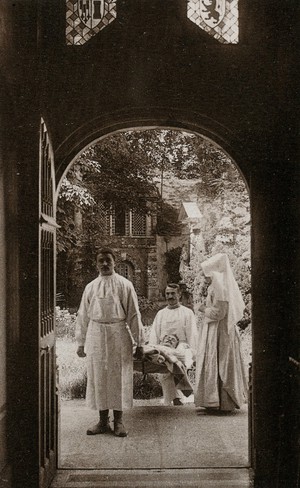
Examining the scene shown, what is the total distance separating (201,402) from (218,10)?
4.19 meters

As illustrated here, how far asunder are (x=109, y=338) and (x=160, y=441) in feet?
3.66

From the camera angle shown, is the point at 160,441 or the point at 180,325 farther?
the point at 180,325

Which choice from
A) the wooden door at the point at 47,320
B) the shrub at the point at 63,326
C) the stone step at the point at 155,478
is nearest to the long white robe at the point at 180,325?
the stone step at the point at 155,478

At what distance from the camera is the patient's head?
7719 millimetres

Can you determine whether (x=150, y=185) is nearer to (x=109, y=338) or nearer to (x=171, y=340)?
(x=171, y=340)

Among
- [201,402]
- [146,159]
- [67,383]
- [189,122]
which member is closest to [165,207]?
[146,159]

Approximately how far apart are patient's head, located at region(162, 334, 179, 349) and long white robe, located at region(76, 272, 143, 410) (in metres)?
1.48

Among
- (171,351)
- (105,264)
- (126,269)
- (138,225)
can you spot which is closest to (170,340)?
(171,351)

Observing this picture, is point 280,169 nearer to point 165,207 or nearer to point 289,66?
point 289,66

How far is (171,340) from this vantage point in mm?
7730

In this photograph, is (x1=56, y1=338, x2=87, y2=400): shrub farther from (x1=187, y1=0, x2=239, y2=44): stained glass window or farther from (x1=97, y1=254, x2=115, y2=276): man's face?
(x1=187, y1=0, x2=239, y2=44): stained glass window

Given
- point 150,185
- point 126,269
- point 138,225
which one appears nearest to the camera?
point 150,185

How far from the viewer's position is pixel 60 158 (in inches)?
192

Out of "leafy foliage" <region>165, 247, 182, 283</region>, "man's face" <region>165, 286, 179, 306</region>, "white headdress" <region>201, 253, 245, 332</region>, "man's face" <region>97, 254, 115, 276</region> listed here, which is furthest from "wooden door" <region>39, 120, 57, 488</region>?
"leafy foliage" <region>165, 247, 182, 283</region>
